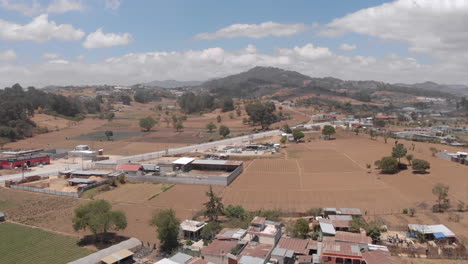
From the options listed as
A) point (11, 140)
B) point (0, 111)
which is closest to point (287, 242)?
point (11, 140)

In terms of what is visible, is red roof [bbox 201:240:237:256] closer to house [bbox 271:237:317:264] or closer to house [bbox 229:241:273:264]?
house [bbox 229:241:273:264]

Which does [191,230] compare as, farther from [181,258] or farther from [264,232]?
[264,232]

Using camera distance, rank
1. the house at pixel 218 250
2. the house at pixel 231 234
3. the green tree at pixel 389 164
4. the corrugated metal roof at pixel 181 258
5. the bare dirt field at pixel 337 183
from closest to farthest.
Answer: the corrugated metal roof at pixel 181 258 < the house at pixel 218 250 < the house at pixel 231 234 < the bare dirt field at pixel 337 183 < the green tree at pixel 389 164

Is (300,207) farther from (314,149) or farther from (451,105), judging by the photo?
(451,105)

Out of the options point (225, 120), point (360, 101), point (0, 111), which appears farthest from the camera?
point (360, 101)

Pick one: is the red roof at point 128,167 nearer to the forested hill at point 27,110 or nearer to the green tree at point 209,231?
the green tree at point 209,231

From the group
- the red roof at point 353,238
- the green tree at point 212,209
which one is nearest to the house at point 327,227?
the red roof at point 353,238

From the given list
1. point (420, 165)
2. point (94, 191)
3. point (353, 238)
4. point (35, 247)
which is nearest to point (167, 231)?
point (35, 247)

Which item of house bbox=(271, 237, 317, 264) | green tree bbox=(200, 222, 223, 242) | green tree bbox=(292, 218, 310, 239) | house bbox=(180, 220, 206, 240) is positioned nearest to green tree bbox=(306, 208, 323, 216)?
green tree bbox=(292, 218, 310, 239)
